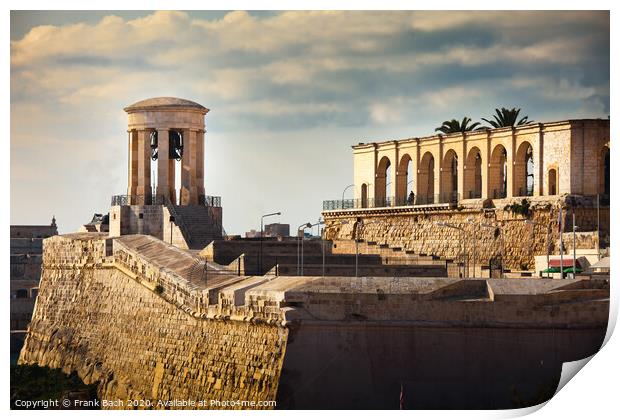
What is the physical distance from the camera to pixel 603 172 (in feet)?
208

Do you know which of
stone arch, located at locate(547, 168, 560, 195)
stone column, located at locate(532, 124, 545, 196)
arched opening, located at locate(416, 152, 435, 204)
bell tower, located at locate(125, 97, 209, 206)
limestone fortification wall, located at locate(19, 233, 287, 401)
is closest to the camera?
limestone fortification wall, located at locate(19, 233, 287, 401)

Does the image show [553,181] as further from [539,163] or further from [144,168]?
[144,168]

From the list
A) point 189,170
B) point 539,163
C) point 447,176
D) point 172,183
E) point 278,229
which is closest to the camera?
point 539,163

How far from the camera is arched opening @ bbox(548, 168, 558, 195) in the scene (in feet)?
211

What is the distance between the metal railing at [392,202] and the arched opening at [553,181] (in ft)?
17.6

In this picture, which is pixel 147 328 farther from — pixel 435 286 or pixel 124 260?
pixel 435 286

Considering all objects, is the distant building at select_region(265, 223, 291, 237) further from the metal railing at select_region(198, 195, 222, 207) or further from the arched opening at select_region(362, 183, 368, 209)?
the metal railing at select_region(198, 195, 222, 207)

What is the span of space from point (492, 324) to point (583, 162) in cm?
1777

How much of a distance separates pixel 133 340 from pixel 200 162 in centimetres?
1248

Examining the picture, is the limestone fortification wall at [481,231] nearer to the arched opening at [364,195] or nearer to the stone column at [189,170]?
the arched opening at [364,195]

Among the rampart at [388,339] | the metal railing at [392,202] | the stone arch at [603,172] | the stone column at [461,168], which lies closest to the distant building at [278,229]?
the metal railing at [392,202]

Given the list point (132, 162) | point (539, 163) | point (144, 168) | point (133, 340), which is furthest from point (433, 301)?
point (132, 162)

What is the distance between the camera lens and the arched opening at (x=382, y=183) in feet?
244

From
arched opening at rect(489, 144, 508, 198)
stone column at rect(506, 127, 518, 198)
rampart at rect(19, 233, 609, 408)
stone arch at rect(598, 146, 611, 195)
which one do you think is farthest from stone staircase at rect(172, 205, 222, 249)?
rampart at rect(19, 233, 609, 408)
